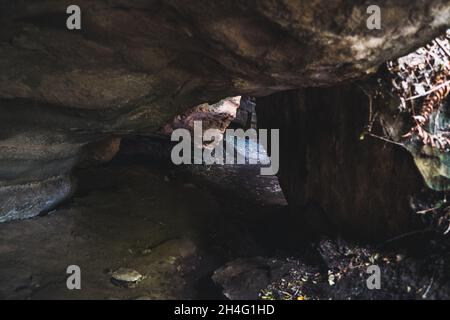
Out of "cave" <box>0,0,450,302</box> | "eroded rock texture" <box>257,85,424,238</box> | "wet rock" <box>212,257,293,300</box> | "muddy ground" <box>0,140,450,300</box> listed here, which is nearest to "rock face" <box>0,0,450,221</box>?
"cave" <box>0,0,450,302</box>

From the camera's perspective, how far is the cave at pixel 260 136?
2859 millimetres

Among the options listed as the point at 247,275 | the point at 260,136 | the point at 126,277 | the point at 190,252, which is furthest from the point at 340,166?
the point at 126,277

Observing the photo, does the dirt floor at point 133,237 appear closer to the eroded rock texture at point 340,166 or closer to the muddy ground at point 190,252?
the muddy ground at point 190,252

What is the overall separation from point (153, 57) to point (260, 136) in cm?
210

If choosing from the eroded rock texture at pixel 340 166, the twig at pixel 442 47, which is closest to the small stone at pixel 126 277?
the eroded rock texture at pixel 340 166

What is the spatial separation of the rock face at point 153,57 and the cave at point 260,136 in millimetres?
14

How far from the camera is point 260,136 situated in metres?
5.18

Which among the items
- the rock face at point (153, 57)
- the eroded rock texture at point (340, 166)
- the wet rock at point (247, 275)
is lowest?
the wet rock at point (247, 275)

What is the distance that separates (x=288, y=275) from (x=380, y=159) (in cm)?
139

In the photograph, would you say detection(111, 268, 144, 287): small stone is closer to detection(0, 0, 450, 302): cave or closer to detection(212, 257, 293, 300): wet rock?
detection(0, 0, 450, 302): cave

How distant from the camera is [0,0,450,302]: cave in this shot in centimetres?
Answer: 286

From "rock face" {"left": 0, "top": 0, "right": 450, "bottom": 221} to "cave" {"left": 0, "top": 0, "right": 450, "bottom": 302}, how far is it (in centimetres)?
1

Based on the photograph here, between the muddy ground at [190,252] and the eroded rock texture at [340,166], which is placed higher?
the eroded rock texture at [340,166]
